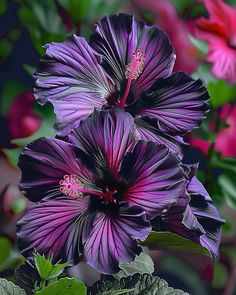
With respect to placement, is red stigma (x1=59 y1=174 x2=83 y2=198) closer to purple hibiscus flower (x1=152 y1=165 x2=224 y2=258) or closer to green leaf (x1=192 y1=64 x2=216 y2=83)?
purple hibiscus flower (x1=152 y1=165 x2=224 y2=258)

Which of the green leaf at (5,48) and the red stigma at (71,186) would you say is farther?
the green leaf at (5,48)

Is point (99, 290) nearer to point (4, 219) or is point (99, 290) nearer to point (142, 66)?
point (142, 66)

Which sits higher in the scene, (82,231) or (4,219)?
(82,231)

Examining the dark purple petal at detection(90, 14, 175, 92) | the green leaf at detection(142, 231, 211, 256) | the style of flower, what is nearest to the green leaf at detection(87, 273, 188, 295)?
the green leaf at detection(142, 231, 211, 256)

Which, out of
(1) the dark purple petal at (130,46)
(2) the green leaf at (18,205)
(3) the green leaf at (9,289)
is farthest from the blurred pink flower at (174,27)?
(3) the green leaf at (9,289)

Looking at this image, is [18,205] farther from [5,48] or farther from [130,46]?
[130,46]

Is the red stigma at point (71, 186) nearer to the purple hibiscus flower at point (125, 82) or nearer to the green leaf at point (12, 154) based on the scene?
the purple hibiscus flower at point (125, 82)

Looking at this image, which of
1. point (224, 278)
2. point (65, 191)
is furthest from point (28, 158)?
point (224, 278)
